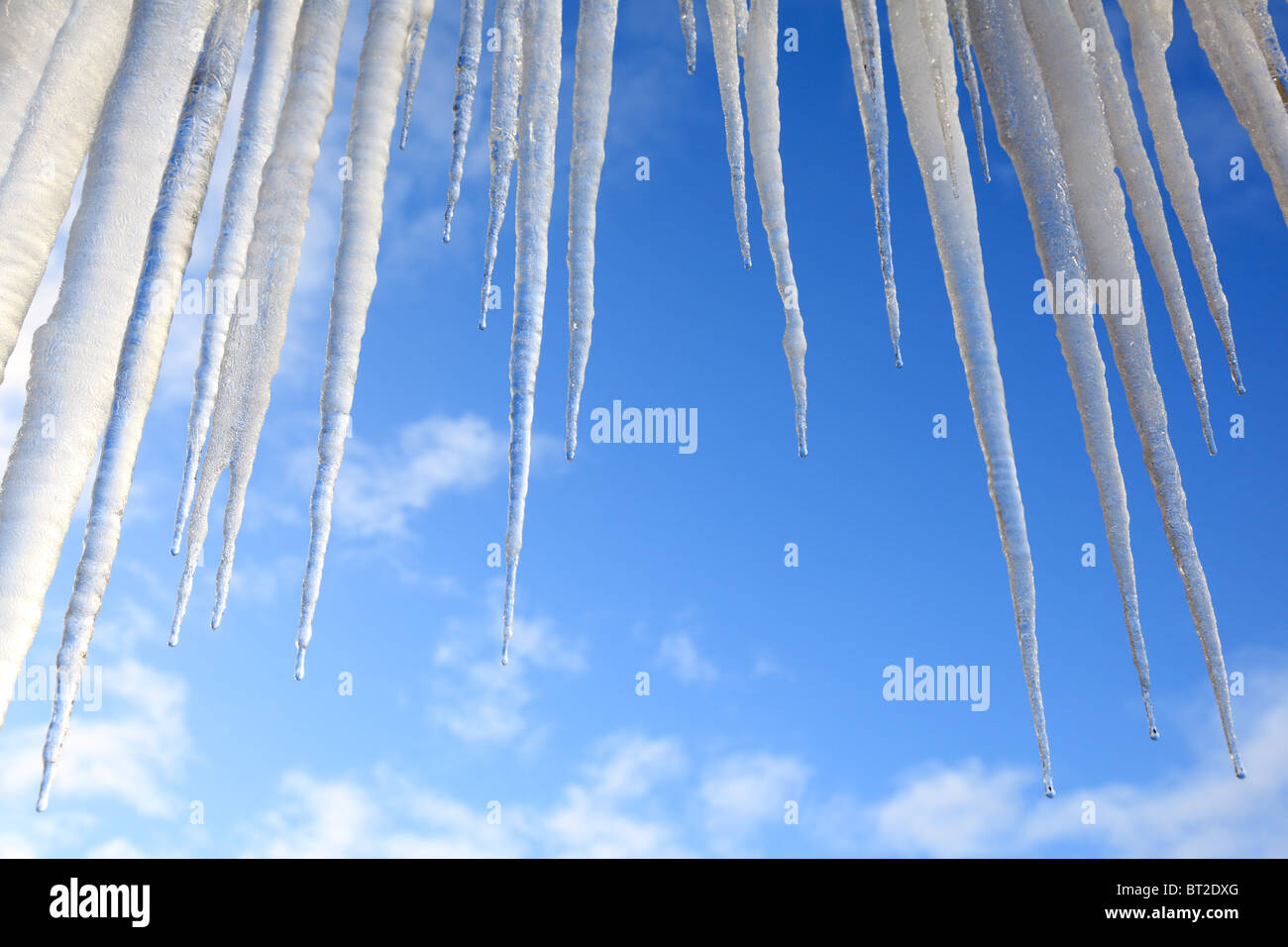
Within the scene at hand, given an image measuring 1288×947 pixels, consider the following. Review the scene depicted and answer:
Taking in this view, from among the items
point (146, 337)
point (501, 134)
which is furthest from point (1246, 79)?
point (146, 337)

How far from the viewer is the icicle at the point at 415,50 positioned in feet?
7.33

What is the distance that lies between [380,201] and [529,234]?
A: 1.01ft

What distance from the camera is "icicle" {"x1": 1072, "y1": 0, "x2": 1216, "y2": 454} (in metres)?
2.34

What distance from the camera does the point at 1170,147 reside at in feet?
8.53

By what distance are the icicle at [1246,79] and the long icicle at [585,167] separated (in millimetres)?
1633

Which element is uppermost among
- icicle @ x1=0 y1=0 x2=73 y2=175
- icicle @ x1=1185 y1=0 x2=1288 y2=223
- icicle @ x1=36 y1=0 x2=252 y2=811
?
icicle @ x1=1185 y1=0 x2=1288 y2=223

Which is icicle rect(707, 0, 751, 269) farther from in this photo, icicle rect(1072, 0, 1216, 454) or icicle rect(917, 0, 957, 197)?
icicle rect(1072, 0, 1216, 454)

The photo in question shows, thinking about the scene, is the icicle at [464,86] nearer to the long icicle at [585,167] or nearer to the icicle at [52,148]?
the long icicle at [585,167]

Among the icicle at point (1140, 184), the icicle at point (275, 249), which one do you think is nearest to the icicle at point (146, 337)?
the icicle at point (275, 249)

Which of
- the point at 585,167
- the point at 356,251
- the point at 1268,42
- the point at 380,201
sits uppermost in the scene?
the point at 1268,42

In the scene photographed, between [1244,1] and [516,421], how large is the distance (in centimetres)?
231

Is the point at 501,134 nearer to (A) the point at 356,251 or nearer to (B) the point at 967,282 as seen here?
(A) the point at 356,251

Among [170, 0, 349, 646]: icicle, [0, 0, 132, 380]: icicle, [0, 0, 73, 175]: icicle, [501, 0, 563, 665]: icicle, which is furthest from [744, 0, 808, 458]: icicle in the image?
[0, 0, 73, 175]: icicle

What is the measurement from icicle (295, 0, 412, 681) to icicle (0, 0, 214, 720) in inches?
12.8
